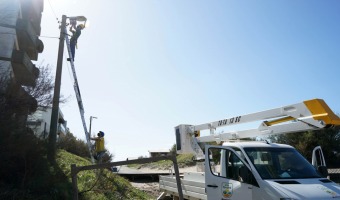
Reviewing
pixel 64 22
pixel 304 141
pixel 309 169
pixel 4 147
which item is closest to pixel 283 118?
pixel 309 169

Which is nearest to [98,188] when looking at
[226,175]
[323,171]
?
[226,175]

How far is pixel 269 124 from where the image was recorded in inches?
310

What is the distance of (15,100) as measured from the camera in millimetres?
7895

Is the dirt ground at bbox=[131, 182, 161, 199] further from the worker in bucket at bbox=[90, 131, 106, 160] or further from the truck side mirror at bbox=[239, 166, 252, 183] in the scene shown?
the truck side mirror at bbox=[239, 166, 252, 183]

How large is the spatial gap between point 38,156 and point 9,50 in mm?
7852

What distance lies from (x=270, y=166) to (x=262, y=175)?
44 cm

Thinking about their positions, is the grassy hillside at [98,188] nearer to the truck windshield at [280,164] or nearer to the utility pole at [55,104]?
the utility pole at [55,104]

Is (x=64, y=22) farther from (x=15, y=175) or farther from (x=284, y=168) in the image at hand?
(x=284, y=168)

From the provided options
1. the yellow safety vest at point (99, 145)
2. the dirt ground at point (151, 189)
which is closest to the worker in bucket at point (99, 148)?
the yellow safety vest at point (99, 145)

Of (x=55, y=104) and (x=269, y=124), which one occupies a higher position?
(x=55, y=104)

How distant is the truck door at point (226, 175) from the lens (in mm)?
6088

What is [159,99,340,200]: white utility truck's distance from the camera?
216 inches

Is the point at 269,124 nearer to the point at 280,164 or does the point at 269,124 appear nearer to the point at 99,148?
the point at 280,164

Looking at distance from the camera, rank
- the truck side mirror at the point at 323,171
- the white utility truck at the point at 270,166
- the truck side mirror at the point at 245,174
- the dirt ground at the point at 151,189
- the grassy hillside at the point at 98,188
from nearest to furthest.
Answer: the white utility truck at the point at 270,166 → the truck side mirror at the point at 245,174 → the truck side mirror at the point at 323,171 → the grassy hillside at the point at 98,188 → the dirt ground at the point at 151,189
